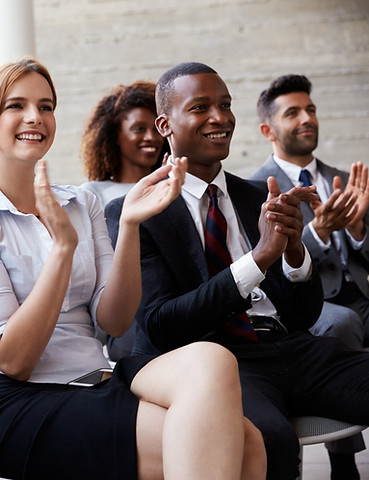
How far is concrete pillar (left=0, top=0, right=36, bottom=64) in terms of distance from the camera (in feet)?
11.8

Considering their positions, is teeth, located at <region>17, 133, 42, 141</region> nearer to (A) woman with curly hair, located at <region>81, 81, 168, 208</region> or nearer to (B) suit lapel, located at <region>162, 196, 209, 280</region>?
(B) suit lapel, located at <region>162, 196, 209, 280</region>

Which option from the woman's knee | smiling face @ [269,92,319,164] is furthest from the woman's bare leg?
smiling face @ [269,92,319,164]

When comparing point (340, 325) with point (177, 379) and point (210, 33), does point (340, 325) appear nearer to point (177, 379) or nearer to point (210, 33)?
point (177, 379)

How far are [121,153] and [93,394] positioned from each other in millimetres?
1780

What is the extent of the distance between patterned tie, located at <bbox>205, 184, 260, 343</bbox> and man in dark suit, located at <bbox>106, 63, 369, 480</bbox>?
10mm

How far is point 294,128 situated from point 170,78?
4.19 ft

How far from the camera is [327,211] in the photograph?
102 inches

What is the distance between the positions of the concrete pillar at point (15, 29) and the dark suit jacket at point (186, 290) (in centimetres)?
181

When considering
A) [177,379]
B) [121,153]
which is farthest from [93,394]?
[121,153]

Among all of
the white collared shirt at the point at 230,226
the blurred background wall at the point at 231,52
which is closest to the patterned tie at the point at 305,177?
the white collared shirt at the point at 230,226

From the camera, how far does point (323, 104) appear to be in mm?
5375

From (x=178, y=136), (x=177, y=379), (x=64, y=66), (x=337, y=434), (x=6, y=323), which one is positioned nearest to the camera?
(x=177, y=379)

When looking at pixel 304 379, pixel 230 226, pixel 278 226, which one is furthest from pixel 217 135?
pixel 304 379

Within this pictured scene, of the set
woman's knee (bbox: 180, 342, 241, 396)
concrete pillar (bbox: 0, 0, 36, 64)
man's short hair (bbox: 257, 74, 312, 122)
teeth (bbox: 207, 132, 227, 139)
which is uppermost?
concrete pillar (bbox: 0, 0, 36, 64)
